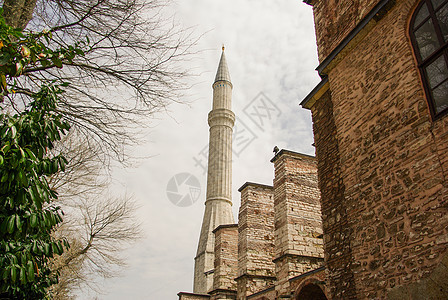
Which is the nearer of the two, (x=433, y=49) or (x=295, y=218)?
(x=433, y=49)

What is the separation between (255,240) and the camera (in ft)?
35.8

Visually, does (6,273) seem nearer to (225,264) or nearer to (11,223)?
(11,223)

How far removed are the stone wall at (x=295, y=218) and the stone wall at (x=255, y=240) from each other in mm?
1796

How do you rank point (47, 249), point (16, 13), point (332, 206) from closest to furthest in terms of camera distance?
point (47, 249), point (16, 13), point (332, 206)

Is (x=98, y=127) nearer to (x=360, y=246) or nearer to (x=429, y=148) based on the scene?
(x=360, y=246)

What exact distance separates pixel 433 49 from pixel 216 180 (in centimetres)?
1904

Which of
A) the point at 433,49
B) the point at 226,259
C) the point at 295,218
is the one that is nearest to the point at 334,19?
the point at 433,49

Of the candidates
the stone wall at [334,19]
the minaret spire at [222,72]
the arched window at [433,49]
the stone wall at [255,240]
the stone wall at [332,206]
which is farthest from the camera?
the minaret spire at [222,72]

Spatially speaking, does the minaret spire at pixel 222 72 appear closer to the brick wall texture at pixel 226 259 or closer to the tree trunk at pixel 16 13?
the brick wall texture at pixel 226 259

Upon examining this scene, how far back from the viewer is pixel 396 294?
3928 millimetres

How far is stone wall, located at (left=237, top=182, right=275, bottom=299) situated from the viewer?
10383mm

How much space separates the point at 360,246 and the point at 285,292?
13.0ft

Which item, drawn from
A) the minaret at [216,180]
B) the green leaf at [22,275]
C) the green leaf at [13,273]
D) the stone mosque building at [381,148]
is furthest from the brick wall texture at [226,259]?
the green leaf at [13,273]

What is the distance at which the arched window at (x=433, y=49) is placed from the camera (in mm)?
3969
